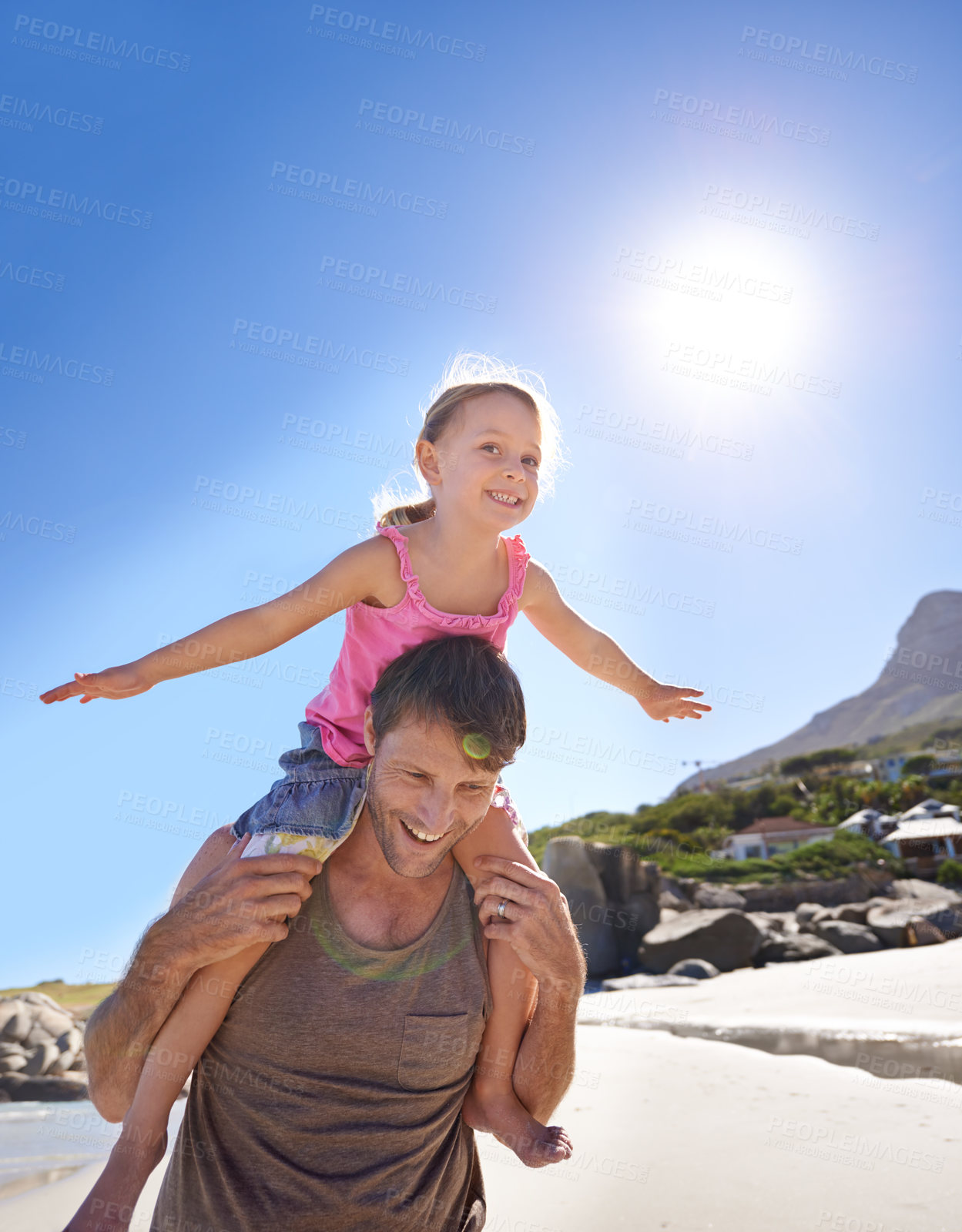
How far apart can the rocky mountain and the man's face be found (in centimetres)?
11952

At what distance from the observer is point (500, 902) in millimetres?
2357

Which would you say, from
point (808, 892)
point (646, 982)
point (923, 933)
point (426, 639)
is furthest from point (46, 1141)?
point (808, 892)

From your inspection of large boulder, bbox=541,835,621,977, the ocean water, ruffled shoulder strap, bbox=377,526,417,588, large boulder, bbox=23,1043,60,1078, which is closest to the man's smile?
ruffled shoulder strap, bbox=377,526,417,588

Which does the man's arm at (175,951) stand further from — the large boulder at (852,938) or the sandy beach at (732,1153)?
the large boulder at (852,938)

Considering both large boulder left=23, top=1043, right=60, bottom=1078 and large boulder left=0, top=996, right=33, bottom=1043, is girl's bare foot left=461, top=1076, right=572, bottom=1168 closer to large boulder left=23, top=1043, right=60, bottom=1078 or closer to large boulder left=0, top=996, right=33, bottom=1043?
large boulder left=23, top=1043, right=60, bottom=1078

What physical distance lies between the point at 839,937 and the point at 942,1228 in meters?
14.4

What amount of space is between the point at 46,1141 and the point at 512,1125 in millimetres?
5029

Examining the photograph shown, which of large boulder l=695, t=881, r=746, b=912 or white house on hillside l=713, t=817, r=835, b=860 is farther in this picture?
white house on hillside l=713, t=817, r=835, b=860

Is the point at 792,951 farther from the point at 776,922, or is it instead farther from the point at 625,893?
the point at 776,922

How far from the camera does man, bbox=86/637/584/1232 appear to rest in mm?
2082

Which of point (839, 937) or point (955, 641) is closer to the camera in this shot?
point (839, 937)

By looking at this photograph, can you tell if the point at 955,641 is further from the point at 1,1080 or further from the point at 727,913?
the point at 1,1080

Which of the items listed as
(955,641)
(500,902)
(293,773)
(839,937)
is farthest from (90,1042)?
(955,641)

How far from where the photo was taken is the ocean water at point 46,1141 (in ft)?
15.7
